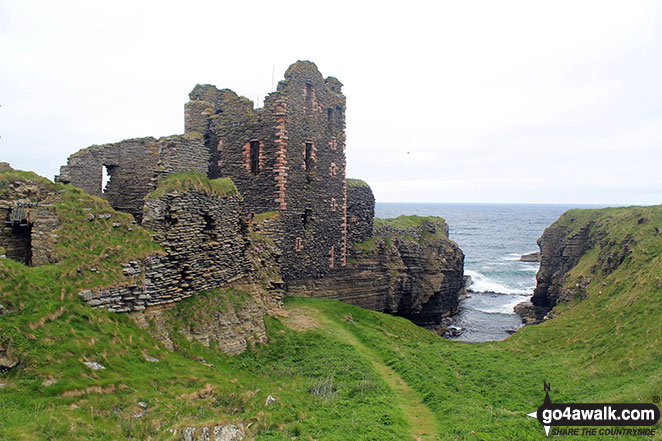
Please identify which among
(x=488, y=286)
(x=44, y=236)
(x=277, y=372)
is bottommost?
(x=488, y=286)

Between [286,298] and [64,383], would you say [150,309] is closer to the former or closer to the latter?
[64,383]

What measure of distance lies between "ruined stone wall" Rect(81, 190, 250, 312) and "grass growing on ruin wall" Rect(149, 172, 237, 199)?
0.20m

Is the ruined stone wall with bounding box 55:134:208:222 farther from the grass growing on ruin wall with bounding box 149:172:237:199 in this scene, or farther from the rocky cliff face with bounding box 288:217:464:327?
the rocky cliff face with bounding box 288:217:464:327

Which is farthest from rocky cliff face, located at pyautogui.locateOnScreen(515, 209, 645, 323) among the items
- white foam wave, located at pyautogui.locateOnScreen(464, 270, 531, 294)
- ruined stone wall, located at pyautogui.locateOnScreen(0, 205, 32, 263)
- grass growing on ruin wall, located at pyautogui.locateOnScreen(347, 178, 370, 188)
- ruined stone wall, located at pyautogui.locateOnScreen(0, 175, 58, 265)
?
ruined stone wall, located at pyautogui.locateOnScreen(0, 205, 32, 263)

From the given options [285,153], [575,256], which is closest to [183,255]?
[285,153]

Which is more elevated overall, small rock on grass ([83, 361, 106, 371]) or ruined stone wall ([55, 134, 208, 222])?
ruined stone wall ([55, 134, 208, 222])

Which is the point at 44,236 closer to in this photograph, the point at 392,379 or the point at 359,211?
the point at 392,379

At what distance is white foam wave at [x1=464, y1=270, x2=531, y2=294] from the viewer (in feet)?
216

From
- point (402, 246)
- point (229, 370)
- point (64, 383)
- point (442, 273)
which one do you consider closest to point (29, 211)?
point (64, 383)

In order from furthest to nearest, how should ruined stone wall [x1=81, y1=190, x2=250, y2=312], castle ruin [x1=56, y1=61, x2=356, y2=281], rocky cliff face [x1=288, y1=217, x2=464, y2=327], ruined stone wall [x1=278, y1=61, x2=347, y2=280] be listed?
1. rocky cliff face [x1=288, y1=217, x2=464, y2=327]
2. ruined stone wall [x1=278, y1=61, x2=347, y2=280]
3. castle ruin [x1=56, y1=61, x2=356, y2=281]
4. ruined stone wall [x1=81, y1=190, x2=250, y2=312]

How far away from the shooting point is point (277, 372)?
651 inches

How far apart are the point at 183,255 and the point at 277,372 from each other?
232 inches

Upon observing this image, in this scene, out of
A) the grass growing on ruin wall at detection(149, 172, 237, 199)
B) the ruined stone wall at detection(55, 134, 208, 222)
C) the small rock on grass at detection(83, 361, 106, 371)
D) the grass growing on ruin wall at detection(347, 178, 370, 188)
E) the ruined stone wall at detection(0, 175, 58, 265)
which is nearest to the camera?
the small rock on grass at detection(83, 361, 106, 371)

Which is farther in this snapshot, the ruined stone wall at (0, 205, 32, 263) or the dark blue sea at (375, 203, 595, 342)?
the dark blue sea at (375, 203, 595, 342)
